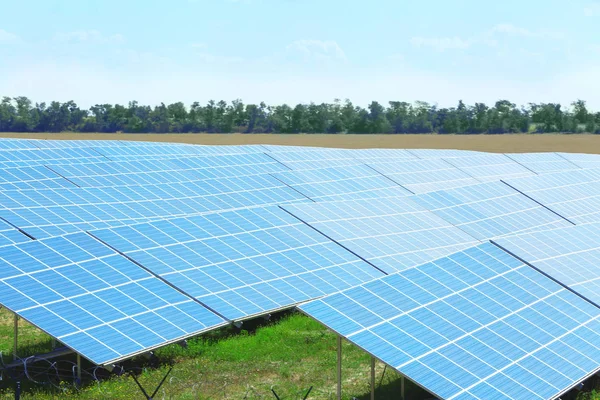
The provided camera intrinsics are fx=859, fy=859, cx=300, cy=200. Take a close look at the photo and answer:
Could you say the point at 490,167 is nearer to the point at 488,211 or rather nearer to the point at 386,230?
the point at 488,211

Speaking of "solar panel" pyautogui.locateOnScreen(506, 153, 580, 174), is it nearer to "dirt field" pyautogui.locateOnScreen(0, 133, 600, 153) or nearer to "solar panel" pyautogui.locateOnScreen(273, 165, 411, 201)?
"solar panel" pyautogui.locateOnScreen(273, 165, 411, 201)

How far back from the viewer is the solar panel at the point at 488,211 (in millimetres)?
31281

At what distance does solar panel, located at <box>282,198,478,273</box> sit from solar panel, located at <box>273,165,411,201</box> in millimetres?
4533

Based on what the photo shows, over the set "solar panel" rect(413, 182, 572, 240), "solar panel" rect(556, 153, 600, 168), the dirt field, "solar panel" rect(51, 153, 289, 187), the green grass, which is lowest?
the dirt field

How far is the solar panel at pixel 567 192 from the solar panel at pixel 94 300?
1909 centimetres

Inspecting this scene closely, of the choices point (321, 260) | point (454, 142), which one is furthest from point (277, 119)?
point (321, 260)

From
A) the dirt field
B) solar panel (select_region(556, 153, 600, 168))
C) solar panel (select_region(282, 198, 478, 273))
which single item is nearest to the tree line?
the dirt field

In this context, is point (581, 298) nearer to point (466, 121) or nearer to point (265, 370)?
point (265, 370)

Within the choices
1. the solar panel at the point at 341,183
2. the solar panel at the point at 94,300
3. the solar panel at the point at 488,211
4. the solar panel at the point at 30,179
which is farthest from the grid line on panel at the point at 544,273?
the solar panel at the point at 30,179

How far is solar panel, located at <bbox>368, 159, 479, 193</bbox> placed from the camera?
4078 centimetres

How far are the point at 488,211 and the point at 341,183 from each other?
7.79 meters

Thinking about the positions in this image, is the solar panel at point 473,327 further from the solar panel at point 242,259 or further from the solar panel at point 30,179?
the solar panel at point 30,179

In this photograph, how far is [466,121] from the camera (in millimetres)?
162250

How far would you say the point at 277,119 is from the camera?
524 feet
